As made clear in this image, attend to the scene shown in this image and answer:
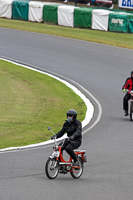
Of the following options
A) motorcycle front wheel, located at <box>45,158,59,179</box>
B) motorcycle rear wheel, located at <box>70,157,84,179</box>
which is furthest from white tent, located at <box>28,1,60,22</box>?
motorcycle front wheel, located at <box>45,158,59,179</box>

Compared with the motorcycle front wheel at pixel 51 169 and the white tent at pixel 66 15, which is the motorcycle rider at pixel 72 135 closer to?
the motorcycle front wheel at pixel 51 169

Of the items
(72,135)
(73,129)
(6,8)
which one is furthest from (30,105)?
(6,8)

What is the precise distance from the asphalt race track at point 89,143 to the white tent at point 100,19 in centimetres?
758

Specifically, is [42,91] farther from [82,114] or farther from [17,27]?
[17,27]

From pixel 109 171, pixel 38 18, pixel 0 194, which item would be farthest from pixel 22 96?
pixel 38 18

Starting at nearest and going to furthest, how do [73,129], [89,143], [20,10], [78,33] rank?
[73,129]
[89,143]
[78,33]
[20,10]

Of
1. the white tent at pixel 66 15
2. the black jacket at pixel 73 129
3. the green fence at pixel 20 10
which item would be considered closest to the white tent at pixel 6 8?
the green fence at pixel 20 10

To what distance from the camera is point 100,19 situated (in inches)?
1732

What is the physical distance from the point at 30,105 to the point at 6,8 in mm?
28763

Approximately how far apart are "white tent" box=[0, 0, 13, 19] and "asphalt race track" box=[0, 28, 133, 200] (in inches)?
503

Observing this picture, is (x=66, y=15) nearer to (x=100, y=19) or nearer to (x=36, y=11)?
(x=36, y=11)

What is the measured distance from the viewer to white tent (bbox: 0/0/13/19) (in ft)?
158

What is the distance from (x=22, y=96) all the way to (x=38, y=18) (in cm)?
2567

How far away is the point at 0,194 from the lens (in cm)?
1026
